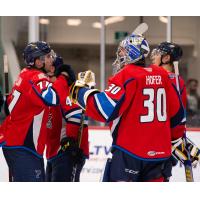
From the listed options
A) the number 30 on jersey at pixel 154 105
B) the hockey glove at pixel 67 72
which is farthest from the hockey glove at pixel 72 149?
the number 30 on jersey at pixel 154 105

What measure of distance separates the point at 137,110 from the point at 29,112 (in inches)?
35.9

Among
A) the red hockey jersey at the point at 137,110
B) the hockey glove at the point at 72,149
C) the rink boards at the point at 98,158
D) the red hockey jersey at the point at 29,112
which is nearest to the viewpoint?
the red hockey jersey at the point at 137,110

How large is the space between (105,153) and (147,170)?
2414 millimetres

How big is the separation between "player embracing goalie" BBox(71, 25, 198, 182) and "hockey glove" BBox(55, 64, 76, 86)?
55 cm

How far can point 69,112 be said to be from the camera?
16.2ft

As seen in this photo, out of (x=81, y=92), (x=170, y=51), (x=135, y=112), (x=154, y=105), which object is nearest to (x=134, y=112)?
(x=135, y=112)

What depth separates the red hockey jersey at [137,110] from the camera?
4.00 meters

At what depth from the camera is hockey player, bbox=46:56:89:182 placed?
493 centimetres

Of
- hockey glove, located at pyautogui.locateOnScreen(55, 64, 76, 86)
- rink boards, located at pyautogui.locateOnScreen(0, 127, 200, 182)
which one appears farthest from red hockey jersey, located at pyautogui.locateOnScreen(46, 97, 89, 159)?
rink boards, located at pyautogui.locateOnScreen(0, 127, 200, 182)

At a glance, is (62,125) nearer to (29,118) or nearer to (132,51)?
(29,118)

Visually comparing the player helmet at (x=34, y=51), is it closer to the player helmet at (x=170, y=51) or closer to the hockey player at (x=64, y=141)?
the hockey player at (x=64, y=141)
